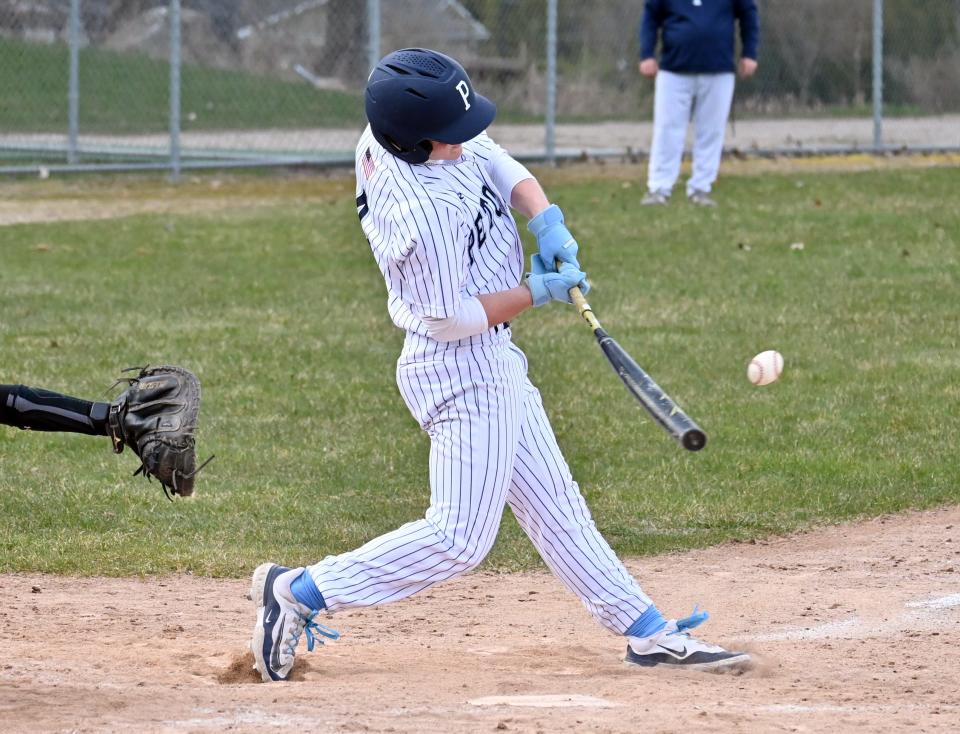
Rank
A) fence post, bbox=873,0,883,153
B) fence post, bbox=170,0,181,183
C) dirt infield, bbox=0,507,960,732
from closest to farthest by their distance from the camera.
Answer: dirt infield, bbox=0,507,960,732 < fence post, bbox=170,0,181,183 < fence post, bbox=873,0,883,153

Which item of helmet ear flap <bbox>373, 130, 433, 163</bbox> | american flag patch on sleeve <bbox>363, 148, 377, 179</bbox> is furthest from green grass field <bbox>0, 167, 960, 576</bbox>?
helmet ear flap <bbox>373, 130, 433, 163</bbox>

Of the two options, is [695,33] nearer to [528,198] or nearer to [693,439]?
[528,198]

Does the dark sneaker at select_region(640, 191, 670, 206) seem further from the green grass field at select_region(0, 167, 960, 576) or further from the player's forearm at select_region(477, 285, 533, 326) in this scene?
the player's forearm at select_region(477, 285, 533, 326)

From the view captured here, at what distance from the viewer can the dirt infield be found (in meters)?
4.15

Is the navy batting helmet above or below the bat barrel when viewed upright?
above

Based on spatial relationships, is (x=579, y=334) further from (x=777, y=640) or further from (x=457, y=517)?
(x=457, y=517)

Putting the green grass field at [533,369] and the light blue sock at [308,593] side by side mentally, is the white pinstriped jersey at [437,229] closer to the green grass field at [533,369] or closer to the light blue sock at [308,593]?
the light blue sock at [308,593]

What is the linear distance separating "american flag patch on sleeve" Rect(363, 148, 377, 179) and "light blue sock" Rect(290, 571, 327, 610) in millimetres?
1182

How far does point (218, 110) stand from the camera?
17.6 metres

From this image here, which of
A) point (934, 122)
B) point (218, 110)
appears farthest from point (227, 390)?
point (934, 122)

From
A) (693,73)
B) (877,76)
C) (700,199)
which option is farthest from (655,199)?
(877,76)

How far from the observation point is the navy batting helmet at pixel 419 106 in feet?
13.9

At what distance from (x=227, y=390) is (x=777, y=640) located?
14.4 feet

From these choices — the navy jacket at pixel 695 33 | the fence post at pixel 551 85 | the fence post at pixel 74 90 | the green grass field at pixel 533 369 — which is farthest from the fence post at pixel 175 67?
the navy jacket at pixel 695 33
